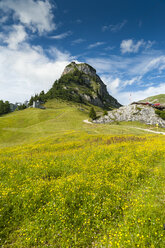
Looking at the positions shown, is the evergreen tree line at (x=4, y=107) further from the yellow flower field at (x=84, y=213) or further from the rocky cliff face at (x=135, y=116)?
the yellow flower field at (x=84, y=213)

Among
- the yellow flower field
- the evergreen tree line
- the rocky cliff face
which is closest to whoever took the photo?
the yellow flower field

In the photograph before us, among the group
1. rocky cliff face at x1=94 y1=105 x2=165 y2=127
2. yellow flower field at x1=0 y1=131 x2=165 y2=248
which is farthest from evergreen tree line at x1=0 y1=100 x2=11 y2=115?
yellow flower field at x1=0 y1=131 x2=165 y2=248

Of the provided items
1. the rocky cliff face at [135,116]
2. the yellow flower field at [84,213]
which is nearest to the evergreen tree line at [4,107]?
the rocky cliff face at [135,116]

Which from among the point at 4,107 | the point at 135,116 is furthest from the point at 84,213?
the point at 4,107

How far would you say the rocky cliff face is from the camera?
244ft

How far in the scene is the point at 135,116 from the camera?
7912 centimetres

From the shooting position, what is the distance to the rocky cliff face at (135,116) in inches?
2928

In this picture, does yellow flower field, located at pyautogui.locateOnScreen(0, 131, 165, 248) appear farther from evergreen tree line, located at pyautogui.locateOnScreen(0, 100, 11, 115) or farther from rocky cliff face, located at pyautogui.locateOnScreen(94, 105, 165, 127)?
evergreen tree line, located at pyautogui.locateOnScreen(0, 100, 11, 115)

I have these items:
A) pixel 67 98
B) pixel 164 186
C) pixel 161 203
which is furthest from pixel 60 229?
pixel 67 98

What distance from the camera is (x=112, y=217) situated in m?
5.89

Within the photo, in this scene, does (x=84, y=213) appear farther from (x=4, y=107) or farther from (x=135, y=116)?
(x=4, y=107)

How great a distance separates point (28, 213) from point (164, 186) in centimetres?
876

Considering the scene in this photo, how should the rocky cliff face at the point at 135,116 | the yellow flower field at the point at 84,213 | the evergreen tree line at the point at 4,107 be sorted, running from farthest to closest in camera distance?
the evergreen tree line at the point at 4,107, the rocky cliff face at the point at 135,116, the yellow flower field at the point at 84,213

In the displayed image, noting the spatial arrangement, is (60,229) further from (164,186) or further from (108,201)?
(164,186)
